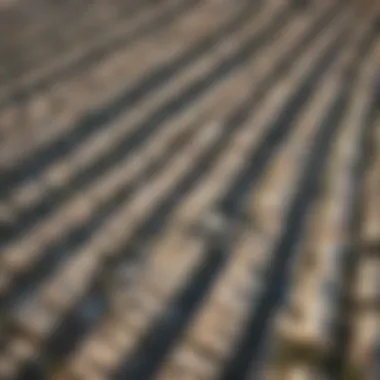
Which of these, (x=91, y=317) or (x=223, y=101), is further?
(x=223, y=101)

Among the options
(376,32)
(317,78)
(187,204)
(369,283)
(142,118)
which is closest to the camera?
(369,283)

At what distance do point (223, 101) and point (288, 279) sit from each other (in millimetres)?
614

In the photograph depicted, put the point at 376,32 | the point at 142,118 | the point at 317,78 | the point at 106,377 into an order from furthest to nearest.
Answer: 1. the point at 376,32
2. the point at 317,78
3. the point at 142,118
4. the point at 106,377

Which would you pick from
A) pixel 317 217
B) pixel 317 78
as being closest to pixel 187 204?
pixel 317 217

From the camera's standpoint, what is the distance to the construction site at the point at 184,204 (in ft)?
2.67

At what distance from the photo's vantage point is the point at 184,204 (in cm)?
109

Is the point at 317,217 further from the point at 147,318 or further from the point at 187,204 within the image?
the point at 147,318

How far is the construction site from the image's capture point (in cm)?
81

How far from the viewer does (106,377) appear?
2.48ft

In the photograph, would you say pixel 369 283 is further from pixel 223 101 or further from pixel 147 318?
pixel 223 101

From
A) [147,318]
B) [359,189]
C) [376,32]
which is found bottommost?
[147,318]

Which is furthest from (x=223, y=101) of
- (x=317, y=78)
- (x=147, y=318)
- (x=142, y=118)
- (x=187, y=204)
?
(x=147, y=318)

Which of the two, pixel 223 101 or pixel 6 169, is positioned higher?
pixel 223 101

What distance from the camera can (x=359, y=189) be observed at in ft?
3.90
